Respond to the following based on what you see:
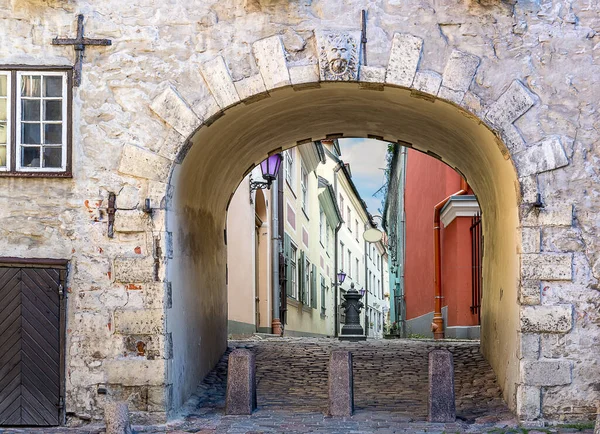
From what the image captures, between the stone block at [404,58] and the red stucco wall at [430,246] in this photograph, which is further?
the red stucco wall at [430,246]

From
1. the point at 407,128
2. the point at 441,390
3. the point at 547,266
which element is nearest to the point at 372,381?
the point at 441,390

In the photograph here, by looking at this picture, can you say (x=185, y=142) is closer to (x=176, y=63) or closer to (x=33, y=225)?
(x=176, y=63)

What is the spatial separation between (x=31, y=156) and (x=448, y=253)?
31.4ft

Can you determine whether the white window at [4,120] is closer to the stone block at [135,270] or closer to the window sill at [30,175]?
the window sill at [30,175]

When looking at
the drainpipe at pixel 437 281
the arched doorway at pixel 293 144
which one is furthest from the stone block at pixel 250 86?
the drainpipe at pixel 437 281

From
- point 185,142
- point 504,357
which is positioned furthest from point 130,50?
point 504,357

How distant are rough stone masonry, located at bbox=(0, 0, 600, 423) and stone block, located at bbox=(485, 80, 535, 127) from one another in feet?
0.05

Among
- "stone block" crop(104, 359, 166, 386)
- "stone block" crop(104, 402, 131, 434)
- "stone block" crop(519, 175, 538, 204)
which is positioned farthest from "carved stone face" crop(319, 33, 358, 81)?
"stone block" crop(104, 402, 131, 434)

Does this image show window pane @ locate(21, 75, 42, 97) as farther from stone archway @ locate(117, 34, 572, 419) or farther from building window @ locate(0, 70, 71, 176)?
stone archway @ locate(117, 34, 572, 419)

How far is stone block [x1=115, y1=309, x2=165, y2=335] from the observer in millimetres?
9891

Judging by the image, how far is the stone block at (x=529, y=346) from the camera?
9.62 metres

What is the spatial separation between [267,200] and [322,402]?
10.8 metres

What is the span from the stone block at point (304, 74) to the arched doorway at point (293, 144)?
8.1 inches

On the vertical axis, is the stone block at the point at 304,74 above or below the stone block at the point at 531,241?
above
